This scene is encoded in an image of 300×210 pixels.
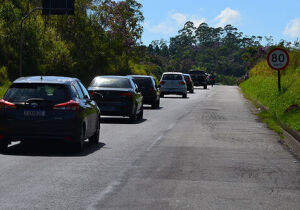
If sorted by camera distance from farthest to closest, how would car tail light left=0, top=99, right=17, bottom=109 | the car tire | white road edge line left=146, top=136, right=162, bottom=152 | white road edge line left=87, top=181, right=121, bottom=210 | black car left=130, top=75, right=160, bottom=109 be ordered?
black car left=130, top=75, right=160, bottom=109 → the car tire → white road edge line left=146, top=136, right=162, bottom=152 → car tail light left=0, top=99, right=17, bottom=109 → white road edge line left=87, top=181, right=121, bottom=210

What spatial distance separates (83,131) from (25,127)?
1.24 meters

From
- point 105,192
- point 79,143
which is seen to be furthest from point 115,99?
point 105,192

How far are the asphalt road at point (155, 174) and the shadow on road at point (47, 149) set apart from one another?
0.8 inches

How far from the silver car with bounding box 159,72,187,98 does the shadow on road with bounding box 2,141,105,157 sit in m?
29.3

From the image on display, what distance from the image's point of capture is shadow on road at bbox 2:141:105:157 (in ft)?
42.1

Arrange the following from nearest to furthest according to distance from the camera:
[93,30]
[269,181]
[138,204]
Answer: [138,204] < [269,181] < [93,30]

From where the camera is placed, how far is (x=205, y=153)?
1341 cm

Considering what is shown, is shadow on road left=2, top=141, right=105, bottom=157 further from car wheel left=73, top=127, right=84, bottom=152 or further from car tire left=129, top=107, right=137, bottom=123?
car tire left=129, top=107, right=137, bottom=123

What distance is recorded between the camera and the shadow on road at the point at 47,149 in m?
12.8

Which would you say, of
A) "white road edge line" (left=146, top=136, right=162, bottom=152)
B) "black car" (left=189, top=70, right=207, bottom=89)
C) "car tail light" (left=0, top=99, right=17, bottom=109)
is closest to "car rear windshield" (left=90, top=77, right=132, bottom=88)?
"white road edge line" (left=146, top=136, right=162, bottom=152)

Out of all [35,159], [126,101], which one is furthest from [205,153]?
[126,101]

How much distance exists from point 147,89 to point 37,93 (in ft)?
56.9

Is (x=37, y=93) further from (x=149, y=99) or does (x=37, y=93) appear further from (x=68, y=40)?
(x=68, y=40)

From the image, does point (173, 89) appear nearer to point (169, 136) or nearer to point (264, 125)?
point (264, 125)
